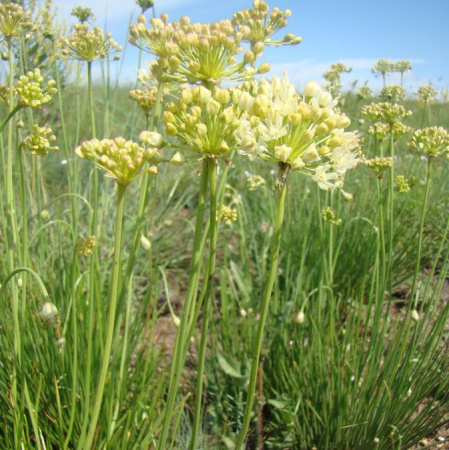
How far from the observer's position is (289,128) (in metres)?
1.09

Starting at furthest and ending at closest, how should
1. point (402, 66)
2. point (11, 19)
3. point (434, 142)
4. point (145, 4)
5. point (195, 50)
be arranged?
1. point (402, 66)
2. point (145, 4)
3. point (434, 142)
4. point (11, 19)
5. point (195, 50)

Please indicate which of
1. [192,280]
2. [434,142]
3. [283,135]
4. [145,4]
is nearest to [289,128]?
[283,135]

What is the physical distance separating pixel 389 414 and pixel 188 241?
2.65 meters

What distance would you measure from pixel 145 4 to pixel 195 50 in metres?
1.26

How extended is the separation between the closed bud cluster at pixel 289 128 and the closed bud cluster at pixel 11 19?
0.91 meters

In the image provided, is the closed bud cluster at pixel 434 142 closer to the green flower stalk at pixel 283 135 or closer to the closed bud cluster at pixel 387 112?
the closed bud cluster at pixel 387 112

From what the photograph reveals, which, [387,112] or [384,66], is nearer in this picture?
[387,112]

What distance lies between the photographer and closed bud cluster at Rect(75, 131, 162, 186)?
40.5 inches

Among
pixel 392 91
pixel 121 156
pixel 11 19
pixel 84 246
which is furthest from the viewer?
pixel 392 91

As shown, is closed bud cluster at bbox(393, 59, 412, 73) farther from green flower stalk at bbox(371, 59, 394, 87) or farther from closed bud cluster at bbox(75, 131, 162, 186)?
closed bud cluster at bbox(75, 131, 162, 186)

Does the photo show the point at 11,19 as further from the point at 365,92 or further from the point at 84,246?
the point at 365,92

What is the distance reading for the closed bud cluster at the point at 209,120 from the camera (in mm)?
1016

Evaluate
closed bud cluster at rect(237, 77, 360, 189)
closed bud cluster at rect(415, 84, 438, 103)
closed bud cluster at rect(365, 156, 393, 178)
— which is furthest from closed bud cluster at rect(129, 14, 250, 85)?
closed bud cluster at rect(415, 84, 438, 103)

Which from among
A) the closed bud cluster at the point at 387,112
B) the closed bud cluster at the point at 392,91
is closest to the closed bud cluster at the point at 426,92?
the closed bud cluster at the point at 392,91
